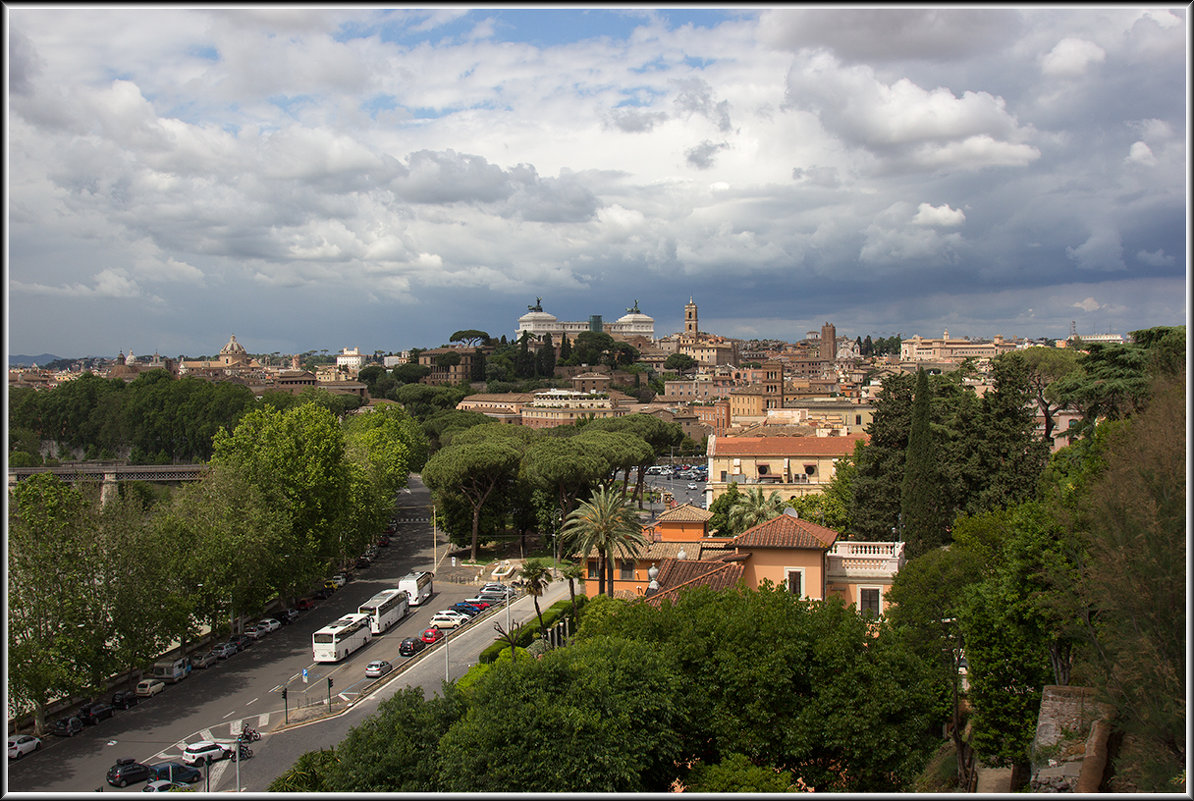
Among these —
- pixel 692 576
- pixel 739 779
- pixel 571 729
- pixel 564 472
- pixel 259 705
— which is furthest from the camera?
pixel 564 472

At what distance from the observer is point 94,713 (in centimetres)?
2620

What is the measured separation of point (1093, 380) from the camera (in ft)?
97.6

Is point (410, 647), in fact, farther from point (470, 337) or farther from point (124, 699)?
point (470, 337)

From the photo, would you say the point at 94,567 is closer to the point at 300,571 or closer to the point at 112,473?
the point at 300,571

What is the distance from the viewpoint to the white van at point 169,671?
98.5ft

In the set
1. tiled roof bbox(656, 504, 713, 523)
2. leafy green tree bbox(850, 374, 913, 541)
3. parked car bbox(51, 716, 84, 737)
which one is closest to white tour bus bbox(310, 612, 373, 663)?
parked car bbox(51, 716, 84, 737)

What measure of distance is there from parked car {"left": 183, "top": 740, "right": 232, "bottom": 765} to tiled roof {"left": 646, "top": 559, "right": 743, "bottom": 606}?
11.8 metres

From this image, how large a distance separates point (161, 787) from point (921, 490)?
79.3 feet

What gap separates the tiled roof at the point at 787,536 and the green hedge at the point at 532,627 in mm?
8463

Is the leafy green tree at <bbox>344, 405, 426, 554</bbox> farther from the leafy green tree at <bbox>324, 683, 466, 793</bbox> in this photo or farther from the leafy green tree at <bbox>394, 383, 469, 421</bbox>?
the leafy green tree at <bbox>394, 383, 469, 421</bbox>

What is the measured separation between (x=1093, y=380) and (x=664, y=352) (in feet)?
543

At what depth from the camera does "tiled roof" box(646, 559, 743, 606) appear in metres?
24.0

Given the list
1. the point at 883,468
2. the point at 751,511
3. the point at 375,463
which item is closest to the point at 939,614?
the point at 883,468

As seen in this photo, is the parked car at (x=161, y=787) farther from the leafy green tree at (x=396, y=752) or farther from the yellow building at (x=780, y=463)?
the yellow building at (x=780, y=463)
